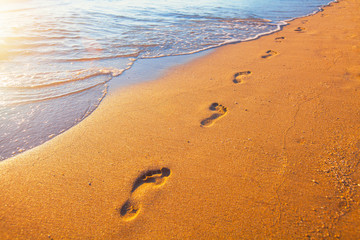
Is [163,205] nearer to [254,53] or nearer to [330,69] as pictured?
[330,69]

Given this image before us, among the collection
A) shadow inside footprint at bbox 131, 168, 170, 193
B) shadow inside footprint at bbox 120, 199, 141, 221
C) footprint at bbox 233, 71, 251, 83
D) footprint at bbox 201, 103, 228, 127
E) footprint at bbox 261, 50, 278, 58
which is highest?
footprint at bbox 261, 50, 278, 58

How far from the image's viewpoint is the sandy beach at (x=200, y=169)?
160cm

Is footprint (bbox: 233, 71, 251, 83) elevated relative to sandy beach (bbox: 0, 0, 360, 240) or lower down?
elevated

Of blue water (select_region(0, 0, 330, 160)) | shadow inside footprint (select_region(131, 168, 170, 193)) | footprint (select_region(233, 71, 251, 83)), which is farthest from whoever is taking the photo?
footprint (select_region(233, 71, 251, 83))

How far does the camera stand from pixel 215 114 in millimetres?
2846

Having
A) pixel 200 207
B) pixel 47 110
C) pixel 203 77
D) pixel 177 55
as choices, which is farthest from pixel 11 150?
pixel 177 55

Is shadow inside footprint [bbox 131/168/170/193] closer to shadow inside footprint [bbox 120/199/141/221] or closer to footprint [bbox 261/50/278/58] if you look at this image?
shadow inside footprint [bbox 120/199/141/221]

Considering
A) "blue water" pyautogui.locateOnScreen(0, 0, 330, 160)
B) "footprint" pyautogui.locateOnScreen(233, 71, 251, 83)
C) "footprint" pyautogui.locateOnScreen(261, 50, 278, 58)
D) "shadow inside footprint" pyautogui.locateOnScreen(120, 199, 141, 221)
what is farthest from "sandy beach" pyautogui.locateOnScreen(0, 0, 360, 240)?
"footprint" pyautogui.locateOnScreen(261, 50, 278, 58)

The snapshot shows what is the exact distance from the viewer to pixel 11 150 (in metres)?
2.33

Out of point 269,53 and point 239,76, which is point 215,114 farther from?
point 269,53

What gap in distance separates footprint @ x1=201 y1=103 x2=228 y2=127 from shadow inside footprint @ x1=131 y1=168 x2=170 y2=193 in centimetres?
87

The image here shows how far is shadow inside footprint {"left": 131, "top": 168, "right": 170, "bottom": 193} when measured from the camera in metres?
1.94

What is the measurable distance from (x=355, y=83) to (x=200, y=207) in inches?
134

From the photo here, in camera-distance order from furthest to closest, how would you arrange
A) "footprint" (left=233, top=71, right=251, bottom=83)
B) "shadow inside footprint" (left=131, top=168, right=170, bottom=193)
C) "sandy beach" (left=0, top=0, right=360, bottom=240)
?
"footprint" (left=233, top=71, right=251, bottom=83)
"shadow inside footprint" (left=131, top=168, right=170, bottom=193)
"sandy beach" (left=0, top=0, right=360, bottom=240)
